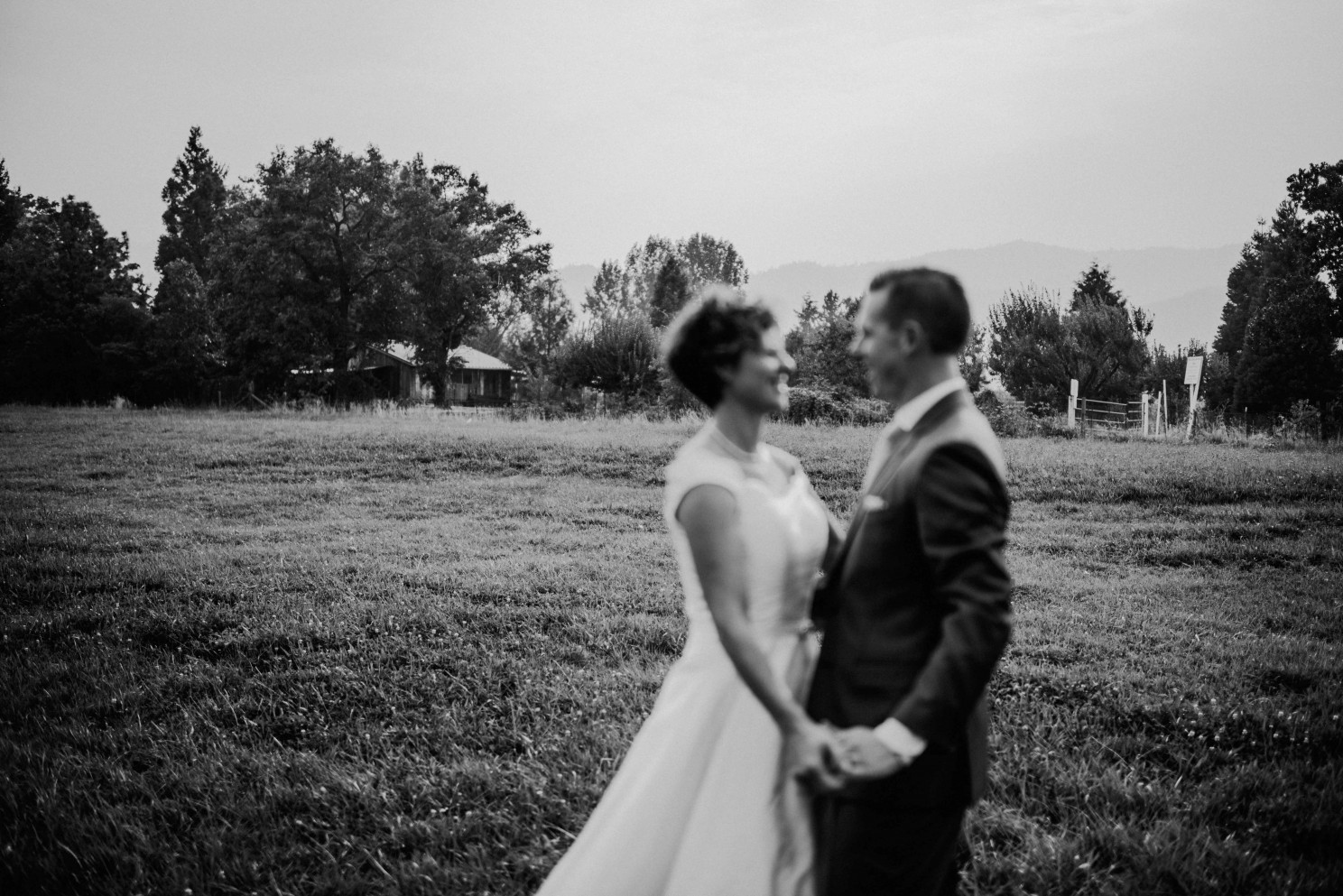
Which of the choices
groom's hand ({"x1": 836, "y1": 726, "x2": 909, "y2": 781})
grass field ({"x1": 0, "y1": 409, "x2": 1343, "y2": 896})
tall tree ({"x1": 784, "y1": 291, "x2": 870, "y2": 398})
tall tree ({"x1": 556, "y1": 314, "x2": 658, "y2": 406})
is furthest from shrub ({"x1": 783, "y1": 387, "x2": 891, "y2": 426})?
groom's hand ({"x1": 836, "y1": 726, "x2": 909, "y2": 781})

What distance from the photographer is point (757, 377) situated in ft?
8.25

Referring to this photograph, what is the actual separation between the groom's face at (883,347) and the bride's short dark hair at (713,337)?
318 millimetres

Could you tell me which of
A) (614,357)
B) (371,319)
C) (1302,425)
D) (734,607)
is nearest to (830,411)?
(614,357)

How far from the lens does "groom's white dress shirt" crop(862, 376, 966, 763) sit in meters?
2.07

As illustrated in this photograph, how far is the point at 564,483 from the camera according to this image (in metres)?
14.8

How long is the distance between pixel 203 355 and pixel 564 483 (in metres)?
36.6

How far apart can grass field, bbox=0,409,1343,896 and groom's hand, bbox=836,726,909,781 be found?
6.76ft

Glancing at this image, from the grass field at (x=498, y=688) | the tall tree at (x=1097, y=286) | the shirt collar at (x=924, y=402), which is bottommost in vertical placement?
the grass field at (x=498, y=688)

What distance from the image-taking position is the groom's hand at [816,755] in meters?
2.19

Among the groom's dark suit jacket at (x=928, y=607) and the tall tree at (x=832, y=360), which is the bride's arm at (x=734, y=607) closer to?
the groom's dark suit jacket at (x=928, y=607)

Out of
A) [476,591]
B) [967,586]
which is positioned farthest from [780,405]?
[476,591]

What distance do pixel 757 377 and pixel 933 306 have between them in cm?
54

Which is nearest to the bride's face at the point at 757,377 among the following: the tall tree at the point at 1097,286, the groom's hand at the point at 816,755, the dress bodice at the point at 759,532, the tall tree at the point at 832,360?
the dress bodice at the point at 759,532

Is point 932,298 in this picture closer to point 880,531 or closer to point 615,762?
point 880,531
